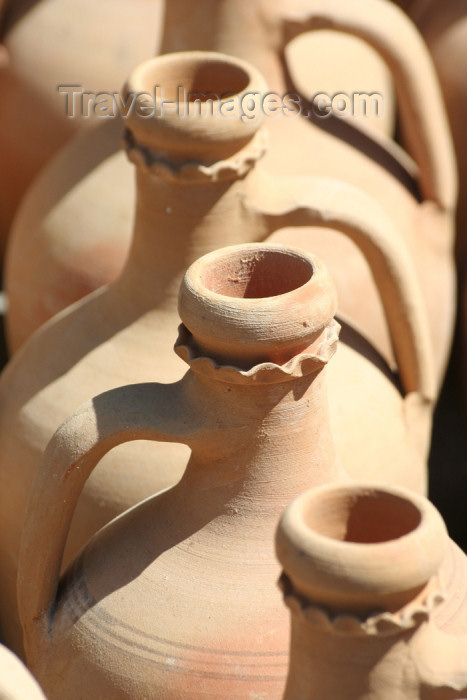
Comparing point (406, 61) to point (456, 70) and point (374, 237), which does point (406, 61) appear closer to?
point (374, 237)

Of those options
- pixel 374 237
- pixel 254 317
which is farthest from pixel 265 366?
pixel 374 237

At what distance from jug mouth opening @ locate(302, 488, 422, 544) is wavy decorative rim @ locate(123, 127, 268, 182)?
689mm

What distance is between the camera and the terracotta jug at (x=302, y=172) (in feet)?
7.38

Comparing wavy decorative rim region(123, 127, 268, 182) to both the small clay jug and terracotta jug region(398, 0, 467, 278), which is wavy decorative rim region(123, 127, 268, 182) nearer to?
the small clay jug

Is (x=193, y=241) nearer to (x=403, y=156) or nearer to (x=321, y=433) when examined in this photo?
(x=321, y=433)

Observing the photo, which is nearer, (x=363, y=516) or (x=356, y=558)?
(x=356, y=558)

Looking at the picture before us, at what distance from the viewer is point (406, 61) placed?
7.74ft

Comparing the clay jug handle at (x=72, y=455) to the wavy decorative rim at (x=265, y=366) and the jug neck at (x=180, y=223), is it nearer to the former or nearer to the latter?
the wavy decorative rim at (x=265, y=366)

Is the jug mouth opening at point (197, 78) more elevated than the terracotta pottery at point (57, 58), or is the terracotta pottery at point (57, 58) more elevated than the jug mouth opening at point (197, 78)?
the jug mouth opening at point (197, 78)

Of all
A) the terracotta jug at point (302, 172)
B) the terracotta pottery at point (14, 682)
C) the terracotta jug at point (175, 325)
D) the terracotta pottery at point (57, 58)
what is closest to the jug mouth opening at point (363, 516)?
the terracotta pottery at point (14, 682)

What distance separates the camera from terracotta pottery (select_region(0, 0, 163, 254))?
308cm

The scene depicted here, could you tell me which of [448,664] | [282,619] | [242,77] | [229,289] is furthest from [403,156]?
[448,664]

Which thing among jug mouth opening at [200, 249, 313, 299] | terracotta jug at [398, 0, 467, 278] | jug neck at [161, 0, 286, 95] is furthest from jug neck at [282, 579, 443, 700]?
terracotta jug at [398, 0, 467, 278]

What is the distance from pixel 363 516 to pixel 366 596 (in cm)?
14
